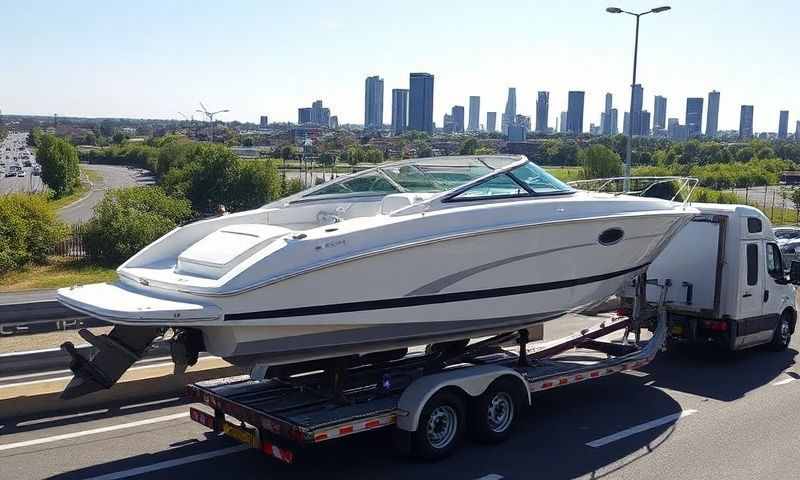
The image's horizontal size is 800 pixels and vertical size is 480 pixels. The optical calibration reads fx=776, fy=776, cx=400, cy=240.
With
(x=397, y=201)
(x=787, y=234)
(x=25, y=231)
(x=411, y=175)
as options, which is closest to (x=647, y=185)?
(x=411, y=175)

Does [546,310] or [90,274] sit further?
[90,274]

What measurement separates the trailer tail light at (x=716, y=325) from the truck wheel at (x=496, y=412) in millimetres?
4365

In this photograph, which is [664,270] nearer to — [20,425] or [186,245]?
[186,245]

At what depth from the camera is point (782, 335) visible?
12.3 metres

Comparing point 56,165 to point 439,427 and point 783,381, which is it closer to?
point 783,381

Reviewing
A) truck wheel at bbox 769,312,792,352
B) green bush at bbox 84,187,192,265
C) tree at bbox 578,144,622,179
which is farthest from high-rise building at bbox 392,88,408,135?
truck wheel at bbox 769,312,792,352

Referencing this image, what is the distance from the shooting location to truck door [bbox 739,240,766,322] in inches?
436

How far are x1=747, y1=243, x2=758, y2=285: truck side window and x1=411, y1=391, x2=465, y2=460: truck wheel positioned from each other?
5831mm

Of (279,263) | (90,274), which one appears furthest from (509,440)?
(90,274)

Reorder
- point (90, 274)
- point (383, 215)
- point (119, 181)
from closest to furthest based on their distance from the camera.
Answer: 1. point (383, 215)
2. point (90, 274)
3. point (119, 181)

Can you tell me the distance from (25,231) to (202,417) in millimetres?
20825

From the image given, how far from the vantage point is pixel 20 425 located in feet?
26.6

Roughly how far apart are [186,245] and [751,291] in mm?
8038

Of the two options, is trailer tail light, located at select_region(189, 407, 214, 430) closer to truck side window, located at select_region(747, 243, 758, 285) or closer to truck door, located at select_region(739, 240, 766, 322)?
truck door, located at select_region(739, 240, 766, 322)
